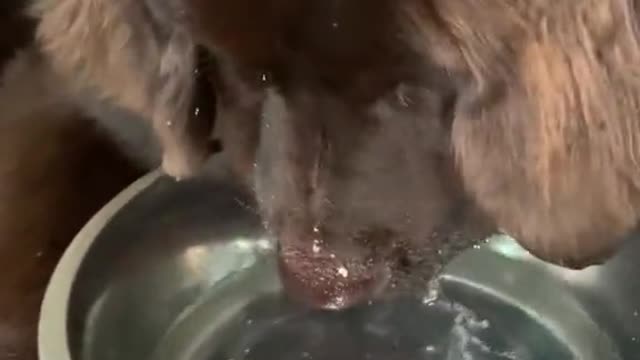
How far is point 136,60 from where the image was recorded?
126cm

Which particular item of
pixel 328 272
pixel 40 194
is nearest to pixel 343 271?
pixel 328 272

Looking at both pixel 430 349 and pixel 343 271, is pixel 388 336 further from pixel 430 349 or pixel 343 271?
pixel 343 271

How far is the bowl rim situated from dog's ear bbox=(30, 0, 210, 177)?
0.10 meters

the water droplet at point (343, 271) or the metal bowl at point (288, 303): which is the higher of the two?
the water droplet at point (343, 271)

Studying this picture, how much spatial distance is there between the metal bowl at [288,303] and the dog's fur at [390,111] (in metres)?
0.12

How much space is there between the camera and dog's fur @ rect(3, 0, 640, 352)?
1000 mm

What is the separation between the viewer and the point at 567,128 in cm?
101

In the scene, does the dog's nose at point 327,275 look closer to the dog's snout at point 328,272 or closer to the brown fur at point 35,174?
the dog's snout at point 328,272

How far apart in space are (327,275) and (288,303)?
0.69 ft

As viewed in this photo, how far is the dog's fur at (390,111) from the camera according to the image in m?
1.00

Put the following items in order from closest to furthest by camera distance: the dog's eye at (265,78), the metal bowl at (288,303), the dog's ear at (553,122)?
the dog's ear at (553,122), the dog's eye at (265,78), the metal bowl at (288,303)

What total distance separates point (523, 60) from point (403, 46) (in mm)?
91

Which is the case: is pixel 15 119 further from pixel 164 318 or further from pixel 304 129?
pixel 304 129

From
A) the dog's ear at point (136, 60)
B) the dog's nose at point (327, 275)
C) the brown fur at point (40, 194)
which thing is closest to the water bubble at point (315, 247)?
the dog's nose at point (327, 275)
